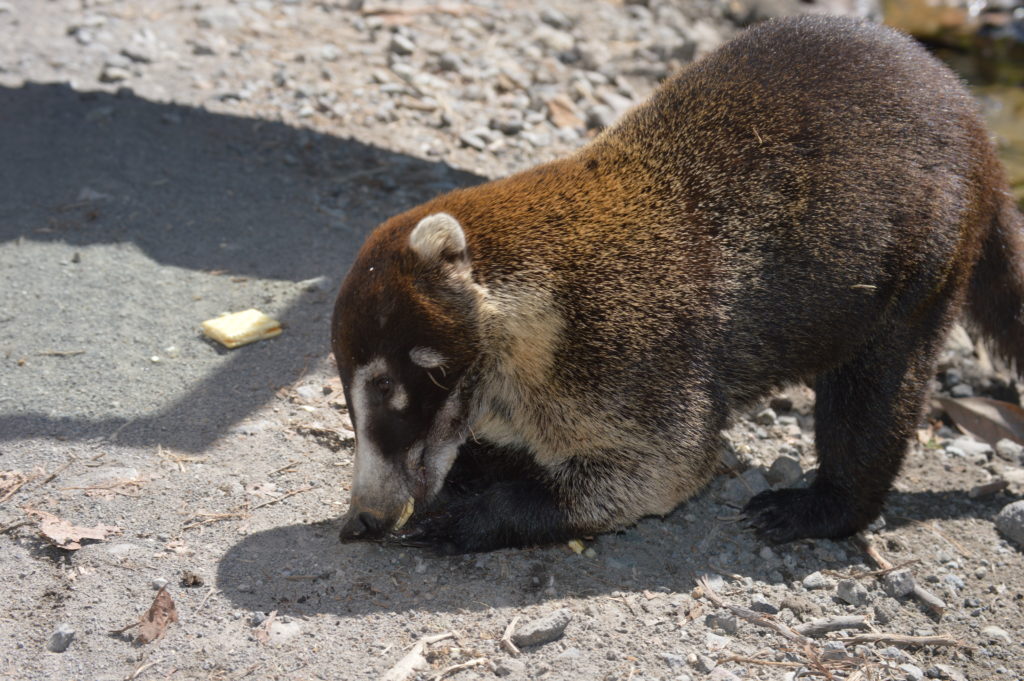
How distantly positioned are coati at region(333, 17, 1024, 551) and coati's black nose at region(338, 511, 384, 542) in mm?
21

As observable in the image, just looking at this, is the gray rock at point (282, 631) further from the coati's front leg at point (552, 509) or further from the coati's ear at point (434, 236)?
the coati's ear at point (434, 236)

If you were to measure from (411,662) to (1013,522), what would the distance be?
3681mm

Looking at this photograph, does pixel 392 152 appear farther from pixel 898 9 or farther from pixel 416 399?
pixel 898 9

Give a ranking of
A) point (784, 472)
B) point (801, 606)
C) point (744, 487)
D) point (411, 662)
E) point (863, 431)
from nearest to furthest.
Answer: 1. point (411, 662)
2. point (801, 606)
3. point (863, 431)
4. point (744, 487)
5. point (784, 472)

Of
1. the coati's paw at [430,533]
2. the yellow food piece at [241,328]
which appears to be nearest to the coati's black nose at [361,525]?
the coati's paw at [430,533]

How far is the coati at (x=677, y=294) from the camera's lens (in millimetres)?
4895

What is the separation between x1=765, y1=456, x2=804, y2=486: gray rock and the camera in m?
6.05

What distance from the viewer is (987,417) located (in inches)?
269

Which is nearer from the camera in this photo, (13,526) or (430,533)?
(13,526)

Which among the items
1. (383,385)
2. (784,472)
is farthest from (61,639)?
(784,472)

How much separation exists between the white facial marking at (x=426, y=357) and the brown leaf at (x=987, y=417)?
13.3 ft

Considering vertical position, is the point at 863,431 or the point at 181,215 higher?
the point at 863,431

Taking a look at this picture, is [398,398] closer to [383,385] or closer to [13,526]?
[383,385]

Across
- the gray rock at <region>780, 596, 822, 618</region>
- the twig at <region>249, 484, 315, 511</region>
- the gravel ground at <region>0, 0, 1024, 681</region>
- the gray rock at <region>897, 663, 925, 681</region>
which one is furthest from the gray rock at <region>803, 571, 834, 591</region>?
the twig at <region>249, 484, 315, 511</region>
